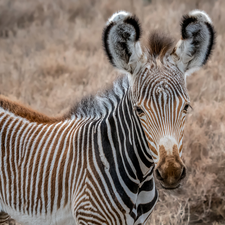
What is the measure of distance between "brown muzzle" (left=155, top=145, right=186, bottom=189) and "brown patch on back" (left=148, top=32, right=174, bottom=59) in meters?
0.93

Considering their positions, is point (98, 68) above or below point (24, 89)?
above

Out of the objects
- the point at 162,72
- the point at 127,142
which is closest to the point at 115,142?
the point at 127,142

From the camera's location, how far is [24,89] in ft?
28.7

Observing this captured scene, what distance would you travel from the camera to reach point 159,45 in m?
2.94

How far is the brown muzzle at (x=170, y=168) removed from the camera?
240 centimetres

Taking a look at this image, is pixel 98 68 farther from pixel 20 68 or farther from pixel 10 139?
pixel 10 139

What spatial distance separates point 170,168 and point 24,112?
79.7 inches

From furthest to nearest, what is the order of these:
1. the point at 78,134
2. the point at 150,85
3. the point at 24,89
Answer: the point at 24,89, the point at 78,134, the point at 150,85

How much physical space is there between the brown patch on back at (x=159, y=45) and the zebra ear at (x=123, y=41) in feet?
0.60

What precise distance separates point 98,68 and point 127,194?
6.87 meters

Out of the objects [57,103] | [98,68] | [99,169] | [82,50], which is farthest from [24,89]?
[99,169]

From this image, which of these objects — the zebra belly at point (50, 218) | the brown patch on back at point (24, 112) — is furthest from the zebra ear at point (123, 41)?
the zebra belly at point (50, 218)

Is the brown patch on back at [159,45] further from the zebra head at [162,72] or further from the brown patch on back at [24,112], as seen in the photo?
the brown patch on back at [24,112]

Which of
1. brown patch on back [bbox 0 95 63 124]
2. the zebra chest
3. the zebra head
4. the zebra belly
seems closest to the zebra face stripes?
the zebra head
